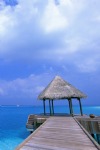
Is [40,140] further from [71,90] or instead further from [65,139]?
[71,90]

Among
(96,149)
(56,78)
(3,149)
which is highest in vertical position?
(56,78)

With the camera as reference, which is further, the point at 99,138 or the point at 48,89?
the point at 48,89

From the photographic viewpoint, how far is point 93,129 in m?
13.2

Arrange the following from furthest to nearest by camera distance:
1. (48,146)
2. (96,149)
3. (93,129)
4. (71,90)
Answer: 1. (71,90)
2. (93,129)
3. (48,146)
4. (96,149)

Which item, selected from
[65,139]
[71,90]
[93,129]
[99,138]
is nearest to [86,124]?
[93,129]

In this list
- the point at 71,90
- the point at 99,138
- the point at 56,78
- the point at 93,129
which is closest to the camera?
the point at 93,129

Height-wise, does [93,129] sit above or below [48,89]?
below

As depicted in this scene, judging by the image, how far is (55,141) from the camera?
6.77m

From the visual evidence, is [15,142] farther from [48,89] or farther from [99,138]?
[99,138]

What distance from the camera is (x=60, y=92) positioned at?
18.0 meters

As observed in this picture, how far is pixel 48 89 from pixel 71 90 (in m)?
2.21

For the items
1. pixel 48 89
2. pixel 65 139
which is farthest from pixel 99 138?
pixel 65 139

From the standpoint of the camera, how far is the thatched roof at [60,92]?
17639mm

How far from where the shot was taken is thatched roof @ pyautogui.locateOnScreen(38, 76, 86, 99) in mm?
17639
